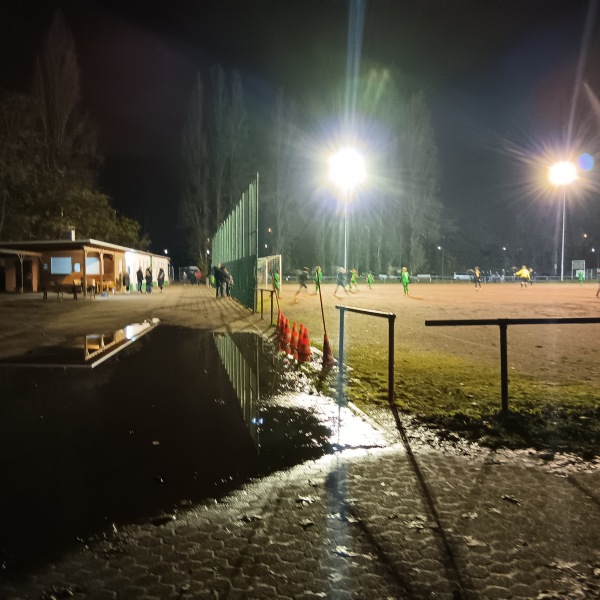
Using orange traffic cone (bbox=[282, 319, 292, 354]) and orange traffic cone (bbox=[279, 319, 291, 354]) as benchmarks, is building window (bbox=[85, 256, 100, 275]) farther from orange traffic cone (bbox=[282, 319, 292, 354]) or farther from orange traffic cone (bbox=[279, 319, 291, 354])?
orange traffic cone (bbox=[282, 319, 292, 354])

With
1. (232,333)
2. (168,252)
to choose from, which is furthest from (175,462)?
(168,252)

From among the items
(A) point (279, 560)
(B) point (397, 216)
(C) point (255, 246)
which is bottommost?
(A) point (279, 560)

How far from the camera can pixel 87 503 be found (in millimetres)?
3758

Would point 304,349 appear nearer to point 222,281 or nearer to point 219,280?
point 222,281

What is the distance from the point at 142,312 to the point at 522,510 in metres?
18.0

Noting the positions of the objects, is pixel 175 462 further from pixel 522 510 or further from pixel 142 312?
pixel 142 312

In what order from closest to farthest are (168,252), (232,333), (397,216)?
(232,333)
(397,216)
(168,252)

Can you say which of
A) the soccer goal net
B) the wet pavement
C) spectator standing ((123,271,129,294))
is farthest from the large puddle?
spectator standing ((123,271,129,294))

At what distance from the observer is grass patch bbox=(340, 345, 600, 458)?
5254 mm

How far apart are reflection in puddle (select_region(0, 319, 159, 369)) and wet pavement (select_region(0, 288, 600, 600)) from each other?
3116 millimetres

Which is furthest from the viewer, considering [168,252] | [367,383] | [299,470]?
[168,252]

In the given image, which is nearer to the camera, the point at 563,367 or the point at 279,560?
the point at 279,560

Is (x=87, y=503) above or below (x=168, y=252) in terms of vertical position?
below

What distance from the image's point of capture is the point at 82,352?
1034 centimetres
